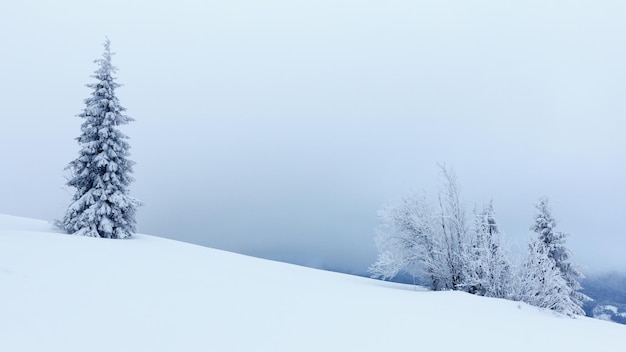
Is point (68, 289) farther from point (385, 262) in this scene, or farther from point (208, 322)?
point (385, 262)

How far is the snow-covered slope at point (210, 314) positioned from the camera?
3613mm

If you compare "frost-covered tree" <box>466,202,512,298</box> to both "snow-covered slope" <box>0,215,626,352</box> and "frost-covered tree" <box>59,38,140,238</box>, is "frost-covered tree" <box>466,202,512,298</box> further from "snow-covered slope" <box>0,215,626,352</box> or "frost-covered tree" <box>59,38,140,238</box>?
"frost-covered tree" <box>59,38,140,238</box>

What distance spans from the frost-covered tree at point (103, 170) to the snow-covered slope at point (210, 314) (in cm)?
764

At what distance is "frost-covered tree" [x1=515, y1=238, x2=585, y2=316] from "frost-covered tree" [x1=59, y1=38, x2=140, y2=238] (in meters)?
14.9

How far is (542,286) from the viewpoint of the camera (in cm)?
1011

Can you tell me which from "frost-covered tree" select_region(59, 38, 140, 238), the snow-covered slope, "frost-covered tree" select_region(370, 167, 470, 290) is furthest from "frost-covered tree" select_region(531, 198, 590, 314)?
"frost-covered tree" select_region(59, 38, 140, 238)

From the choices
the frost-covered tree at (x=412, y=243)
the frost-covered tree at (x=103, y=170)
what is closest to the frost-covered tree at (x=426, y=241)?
the frost-covered tree at (x=412, y=243)

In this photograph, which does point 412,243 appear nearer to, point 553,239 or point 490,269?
point 490,269

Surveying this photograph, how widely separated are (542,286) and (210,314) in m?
9.72

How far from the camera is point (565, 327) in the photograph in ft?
22.9

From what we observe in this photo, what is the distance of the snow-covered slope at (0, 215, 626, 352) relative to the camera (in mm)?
3613

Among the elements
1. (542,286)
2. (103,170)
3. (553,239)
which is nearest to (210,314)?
(542,286)

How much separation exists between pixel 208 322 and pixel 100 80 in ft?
52.6

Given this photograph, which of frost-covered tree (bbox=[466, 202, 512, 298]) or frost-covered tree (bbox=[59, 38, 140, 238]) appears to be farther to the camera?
frost-covered tree (bbox=[59, 38, 140, 238])
